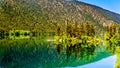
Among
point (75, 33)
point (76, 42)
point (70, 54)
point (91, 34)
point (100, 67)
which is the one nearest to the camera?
point (100, 67)

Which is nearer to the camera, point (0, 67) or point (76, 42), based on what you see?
point (0, 67)

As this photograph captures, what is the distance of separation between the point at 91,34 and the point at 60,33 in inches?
507

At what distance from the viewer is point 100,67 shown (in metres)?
58.2

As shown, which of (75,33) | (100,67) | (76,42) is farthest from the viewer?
(75,33)

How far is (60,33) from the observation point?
131250 millimetres

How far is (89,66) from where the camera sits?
60625 millimetres

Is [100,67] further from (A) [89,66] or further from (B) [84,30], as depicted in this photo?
(B) [84,30]

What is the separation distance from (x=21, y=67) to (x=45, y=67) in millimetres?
4499

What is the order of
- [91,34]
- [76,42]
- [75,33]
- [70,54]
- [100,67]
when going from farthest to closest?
1. [91,34]
2. [75,33]
3. [76,42]
4. [70,54]
5. [100,67]

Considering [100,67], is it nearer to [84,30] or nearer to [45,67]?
[45,67]

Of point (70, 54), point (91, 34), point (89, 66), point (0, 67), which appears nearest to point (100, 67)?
point (89, 66)

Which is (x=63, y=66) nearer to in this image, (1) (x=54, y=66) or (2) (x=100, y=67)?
(1) (x=54, y=66)

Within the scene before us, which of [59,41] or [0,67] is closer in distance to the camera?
[0,67]

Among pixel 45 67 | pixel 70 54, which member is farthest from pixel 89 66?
pixel 70 54
